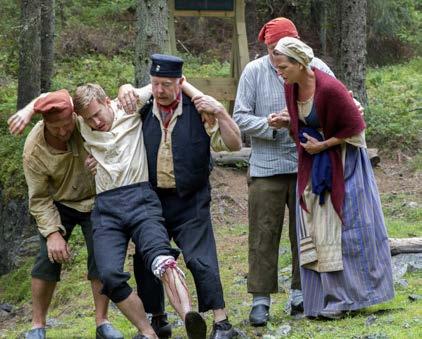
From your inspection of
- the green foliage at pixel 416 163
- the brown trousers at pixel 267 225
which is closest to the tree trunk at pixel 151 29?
the brown trousers at pixel 267 225

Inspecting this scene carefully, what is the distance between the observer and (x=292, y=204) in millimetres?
6824

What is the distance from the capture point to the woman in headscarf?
20.5ft

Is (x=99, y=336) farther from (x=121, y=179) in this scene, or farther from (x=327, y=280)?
(x=327, y=280)

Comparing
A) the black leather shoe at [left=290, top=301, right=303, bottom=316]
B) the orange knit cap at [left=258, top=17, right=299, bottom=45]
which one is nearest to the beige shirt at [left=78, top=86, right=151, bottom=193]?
the orange knit cap at [left=258, top=17, right=299, bottom=45]

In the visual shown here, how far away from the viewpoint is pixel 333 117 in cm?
620

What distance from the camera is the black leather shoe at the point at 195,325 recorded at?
5.33m

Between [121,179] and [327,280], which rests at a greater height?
[121,179]

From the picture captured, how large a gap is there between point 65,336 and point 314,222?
2.28m

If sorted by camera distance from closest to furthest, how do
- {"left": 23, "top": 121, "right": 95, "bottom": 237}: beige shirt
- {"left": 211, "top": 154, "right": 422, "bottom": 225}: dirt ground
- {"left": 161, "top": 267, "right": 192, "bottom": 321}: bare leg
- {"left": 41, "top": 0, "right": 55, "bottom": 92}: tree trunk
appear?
{"left": 161, "top": 267, "right": 192, "bottom": 321}: bare leg, {"left": 23, "top": 121, "right": 95, "bottom": 237}: beige shirt, {"left": 211, "top": 154, "right": 422, "bottom": 225}: dirt ground, {"left": 41, "top": 0, "right": 55, "bottom": 92}: tree trunk

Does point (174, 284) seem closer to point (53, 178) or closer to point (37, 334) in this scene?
point (53, 178)

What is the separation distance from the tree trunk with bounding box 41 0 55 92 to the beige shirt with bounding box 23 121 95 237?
891 centimetres

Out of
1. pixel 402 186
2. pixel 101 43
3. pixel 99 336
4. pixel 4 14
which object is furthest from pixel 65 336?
pixel 101 43

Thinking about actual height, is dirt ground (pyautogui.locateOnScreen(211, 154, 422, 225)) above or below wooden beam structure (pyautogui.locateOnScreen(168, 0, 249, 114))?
below

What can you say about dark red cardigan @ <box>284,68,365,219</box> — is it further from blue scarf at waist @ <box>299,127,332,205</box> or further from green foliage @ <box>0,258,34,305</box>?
green foliage @ <box>0,258,34,305</box>
